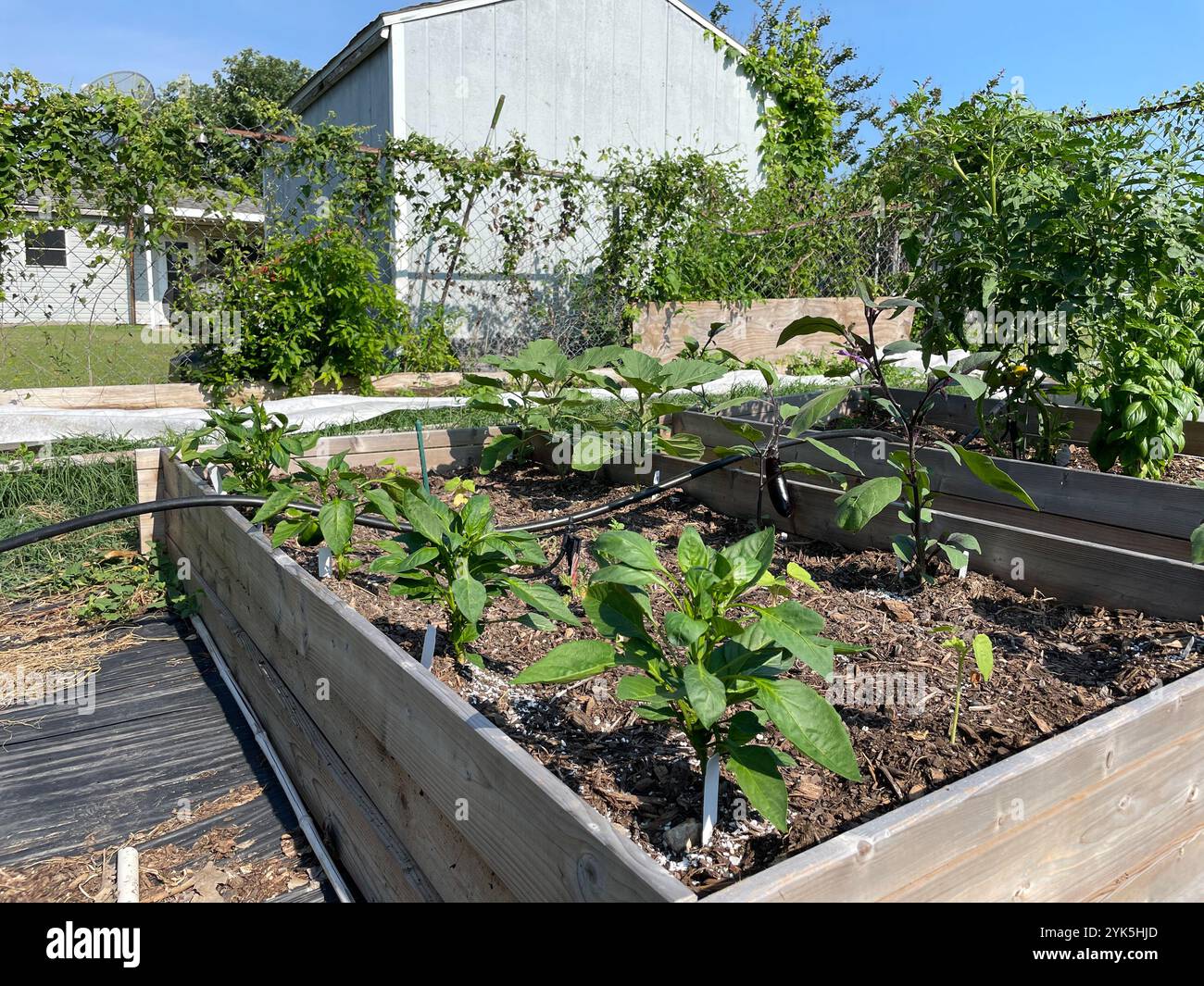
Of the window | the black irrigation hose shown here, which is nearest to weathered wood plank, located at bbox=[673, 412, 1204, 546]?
the black irrigation hose

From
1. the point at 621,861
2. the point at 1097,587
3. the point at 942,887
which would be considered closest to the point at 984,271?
the point at 1097,587

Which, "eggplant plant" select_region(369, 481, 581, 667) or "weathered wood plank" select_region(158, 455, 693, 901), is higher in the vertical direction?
"eggplant plant" select_region(369, 481, 581, 667)

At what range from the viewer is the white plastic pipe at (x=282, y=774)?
185 centimetres

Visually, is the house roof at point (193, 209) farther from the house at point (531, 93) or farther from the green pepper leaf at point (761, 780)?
the green pepper leaf at point (761, 780)

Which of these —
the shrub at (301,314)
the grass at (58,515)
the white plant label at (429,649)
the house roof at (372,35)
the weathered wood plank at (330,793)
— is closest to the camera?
the weathered wood plank at (330,793)

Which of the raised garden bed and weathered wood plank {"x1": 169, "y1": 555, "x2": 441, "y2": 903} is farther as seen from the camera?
the raised garden bed

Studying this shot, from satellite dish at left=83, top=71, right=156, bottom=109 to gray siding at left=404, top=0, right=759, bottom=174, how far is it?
9.51 ft

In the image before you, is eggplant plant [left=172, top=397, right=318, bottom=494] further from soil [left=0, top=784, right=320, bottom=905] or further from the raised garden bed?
the raised garden bed

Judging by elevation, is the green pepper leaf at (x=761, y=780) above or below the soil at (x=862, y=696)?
above

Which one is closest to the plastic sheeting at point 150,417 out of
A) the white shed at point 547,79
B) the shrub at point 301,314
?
the shrub at point 301,314

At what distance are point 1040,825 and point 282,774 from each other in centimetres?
172

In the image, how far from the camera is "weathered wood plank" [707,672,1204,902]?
3.38 feet

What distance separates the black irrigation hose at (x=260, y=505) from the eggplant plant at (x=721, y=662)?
2.11 ft

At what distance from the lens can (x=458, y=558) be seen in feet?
6.46
